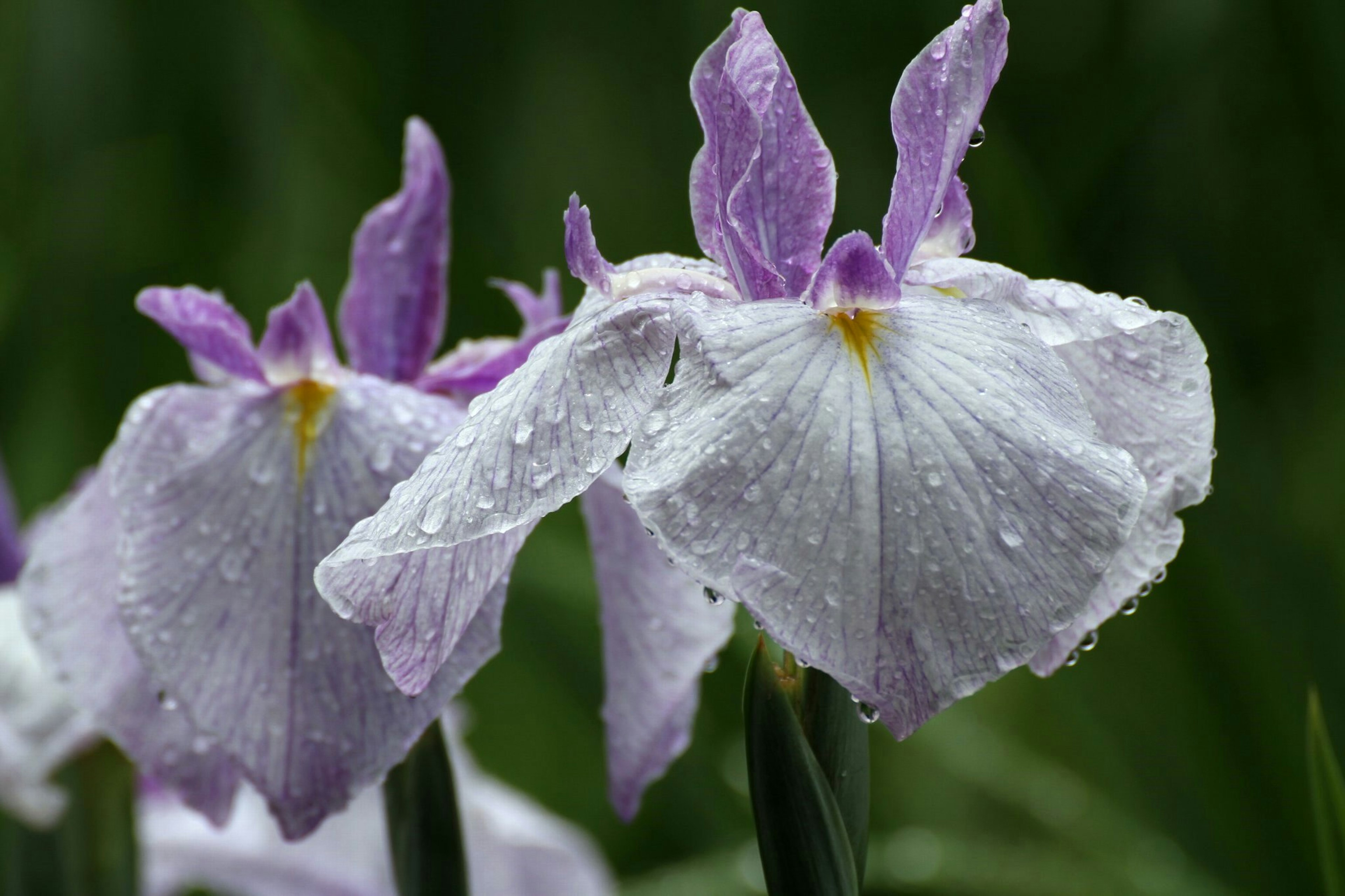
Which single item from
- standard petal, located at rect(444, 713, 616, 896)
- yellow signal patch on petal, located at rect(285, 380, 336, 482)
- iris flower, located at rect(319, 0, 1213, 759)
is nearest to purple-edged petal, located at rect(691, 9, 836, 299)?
iris flower, located at rect(319, 0, 1213, 759)

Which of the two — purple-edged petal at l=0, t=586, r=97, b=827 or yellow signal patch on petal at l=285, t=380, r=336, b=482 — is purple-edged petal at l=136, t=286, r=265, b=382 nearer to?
yellow signal patch on petal at l=285, t=380, r=336, b=482

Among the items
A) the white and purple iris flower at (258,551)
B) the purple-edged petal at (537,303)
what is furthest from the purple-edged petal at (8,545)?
the purple-edged petal at (537,303)

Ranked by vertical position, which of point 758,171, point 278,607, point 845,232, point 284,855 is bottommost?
point 284,855

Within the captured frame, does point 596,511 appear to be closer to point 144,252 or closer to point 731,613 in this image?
point 731,613

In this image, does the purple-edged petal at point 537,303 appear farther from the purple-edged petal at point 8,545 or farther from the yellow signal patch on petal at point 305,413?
the purple-edged petal at point 8,545

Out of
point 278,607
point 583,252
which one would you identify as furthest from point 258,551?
point 583,252

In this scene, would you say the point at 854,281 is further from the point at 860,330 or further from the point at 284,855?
the point at 284,855

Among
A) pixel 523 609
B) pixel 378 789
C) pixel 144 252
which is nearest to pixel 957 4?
pixel 523 609

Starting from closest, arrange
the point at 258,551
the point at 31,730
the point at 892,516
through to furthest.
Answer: the point at 892,516, the point at 258,551, the point at 31,730
